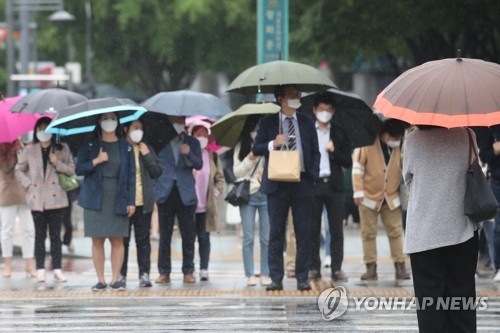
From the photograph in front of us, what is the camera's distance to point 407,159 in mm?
8227

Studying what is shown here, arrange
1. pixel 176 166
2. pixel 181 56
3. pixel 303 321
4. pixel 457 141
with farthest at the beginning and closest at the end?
1. pixel 181 56
2. pixel 176 166
3. pixel 303 321
4. pixel 457 141

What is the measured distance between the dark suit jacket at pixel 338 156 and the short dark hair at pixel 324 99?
0.95ft

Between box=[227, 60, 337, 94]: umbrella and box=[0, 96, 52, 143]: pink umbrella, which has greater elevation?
box=[227, 60, 337, 94]: umbrella

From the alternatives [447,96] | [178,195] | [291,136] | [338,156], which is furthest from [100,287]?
[447,96]

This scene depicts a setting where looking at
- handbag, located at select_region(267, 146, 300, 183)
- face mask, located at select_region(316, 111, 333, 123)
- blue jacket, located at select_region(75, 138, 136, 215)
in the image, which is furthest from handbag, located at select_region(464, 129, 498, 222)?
face mask, located at select_region(316, 111, 333, 123)

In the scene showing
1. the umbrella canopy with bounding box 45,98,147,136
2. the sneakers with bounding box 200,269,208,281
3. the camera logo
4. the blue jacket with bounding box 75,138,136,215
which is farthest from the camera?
the sneakers with bounding box 200,269,208,281

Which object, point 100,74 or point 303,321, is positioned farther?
point 100,74

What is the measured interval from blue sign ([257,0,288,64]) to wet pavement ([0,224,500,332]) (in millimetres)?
4231

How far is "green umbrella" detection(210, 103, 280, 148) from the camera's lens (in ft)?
44.9

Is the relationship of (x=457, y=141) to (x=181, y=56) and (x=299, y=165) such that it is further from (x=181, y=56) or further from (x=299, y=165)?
(x=181, y=56)

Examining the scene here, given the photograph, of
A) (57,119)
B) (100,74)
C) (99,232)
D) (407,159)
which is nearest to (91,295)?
(99,232)

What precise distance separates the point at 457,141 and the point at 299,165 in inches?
181

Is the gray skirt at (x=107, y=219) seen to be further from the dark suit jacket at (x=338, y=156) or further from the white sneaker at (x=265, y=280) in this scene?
the dark suit jacket at (x=338, y=156)

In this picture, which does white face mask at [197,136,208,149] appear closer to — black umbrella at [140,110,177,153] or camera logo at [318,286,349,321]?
black umbrella at [140,110,177,153]
